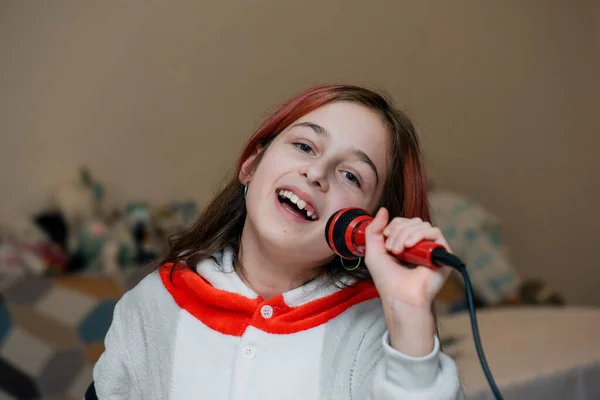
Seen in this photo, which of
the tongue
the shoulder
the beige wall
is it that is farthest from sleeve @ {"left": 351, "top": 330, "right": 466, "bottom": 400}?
the beige wall

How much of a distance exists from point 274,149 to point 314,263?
0.60 ft

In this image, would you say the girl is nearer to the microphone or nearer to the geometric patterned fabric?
the microphone

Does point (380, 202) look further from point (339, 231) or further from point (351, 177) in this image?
point (339, 231)

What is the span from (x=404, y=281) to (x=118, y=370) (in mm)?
477

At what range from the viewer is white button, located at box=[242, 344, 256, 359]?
3.30ft

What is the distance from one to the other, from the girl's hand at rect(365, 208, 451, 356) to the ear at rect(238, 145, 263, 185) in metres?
0.33

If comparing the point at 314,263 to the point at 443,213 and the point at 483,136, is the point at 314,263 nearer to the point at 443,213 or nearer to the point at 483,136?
the point at 443,213

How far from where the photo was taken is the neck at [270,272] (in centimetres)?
109

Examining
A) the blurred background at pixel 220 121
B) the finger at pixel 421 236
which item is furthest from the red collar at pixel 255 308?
the blurred background at pixel 220 121

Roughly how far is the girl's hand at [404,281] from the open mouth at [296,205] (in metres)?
0.13

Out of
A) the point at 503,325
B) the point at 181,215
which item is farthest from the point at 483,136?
the point at 181,215

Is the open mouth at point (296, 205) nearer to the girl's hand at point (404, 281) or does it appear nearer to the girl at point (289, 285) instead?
the girl at point (289, 285)

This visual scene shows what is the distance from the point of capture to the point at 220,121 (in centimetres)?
269

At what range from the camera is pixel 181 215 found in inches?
97.5
